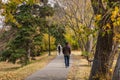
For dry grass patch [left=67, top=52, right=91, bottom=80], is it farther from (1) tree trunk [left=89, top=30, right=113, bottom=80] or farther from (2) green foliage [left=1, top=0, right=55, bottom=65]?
(2) green foliage [left=1, top=0, right=55, bottom=65]

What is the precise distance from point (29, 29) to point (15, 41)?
2.61 meters

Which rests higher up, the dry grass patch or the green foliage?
the green foliage

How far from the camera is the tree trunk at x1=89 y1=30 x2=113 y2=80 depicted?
43.9 ft

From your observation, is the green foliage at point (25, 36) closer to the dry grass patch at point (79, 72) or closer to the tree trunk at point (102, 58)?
the dry grass patch at point (79, 72)

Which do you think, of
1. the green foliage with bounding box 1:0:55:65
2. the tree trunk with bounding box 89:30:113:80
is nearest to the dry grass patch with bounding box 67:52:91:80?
the tree trunk with bounding box 89:30:113:80

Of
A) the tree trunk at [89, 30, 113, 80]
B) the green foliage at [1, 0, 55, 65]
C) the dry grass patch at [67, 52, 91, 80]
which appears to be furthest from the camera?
the green foliage at [1, 0, 55, 65]

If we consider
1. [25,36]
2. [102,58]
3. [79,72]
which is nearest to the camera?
[102,58]

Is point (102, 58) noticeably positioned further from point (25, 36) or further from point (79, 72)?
point (25, 36)

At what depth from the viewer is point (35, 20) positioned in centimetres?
4838

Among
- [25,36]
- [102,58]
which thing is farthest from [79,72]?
[25,36]

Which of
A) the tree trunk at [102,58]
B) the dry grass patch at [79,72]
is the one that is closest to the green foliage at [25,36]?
the dry grass patch at [79,72]

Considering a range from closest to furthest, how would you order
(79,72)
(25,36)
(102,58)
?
(102,58)
(79,72)
(25,36)

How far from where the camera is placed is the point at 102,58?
13734mm

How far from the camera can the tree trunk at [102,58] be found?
1338cm
